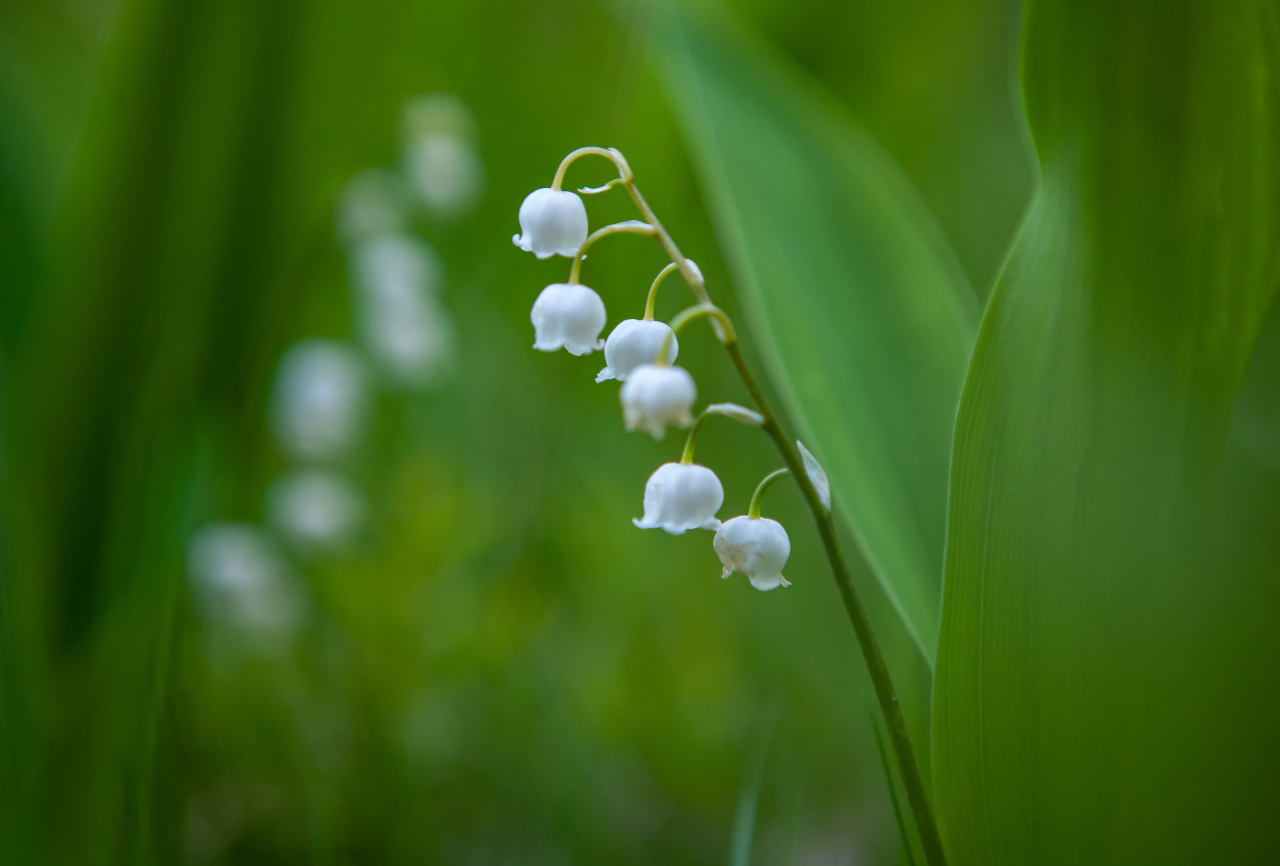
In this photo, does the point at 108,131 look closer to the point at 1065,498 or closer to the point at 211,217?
the point at 211,217

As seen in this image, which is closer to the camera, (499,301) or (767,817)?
(767,817)

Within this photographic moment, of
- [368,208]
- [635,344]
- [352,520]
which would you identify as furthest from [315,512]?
[635,344]

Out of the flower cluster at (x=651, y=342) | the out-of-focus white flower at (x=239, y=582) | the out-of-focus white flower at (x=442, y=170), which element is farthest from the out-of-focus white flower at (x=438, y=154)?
the flower cluster at (x=651, y=342)

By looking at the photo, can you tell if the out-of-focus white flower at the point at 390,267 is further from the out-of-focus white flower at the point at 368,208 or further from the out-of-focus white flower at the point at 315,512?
the out-of-focus white flower at the point at 315,512

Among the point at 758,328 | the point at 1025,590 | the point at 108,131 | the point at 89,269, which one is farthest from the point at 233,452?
the point at 1025,590

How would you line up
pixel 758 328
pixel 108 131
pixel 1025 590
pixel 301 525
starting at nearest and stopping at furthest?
1. pixel 1025 590
2. pixel 758 328
3. pixel 108 131
4. pixel 301 525

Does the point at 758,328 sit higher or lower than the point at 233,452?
higher

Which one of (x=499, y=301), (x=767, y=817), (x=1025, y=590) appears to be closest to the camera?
(x=1025, y=590)
